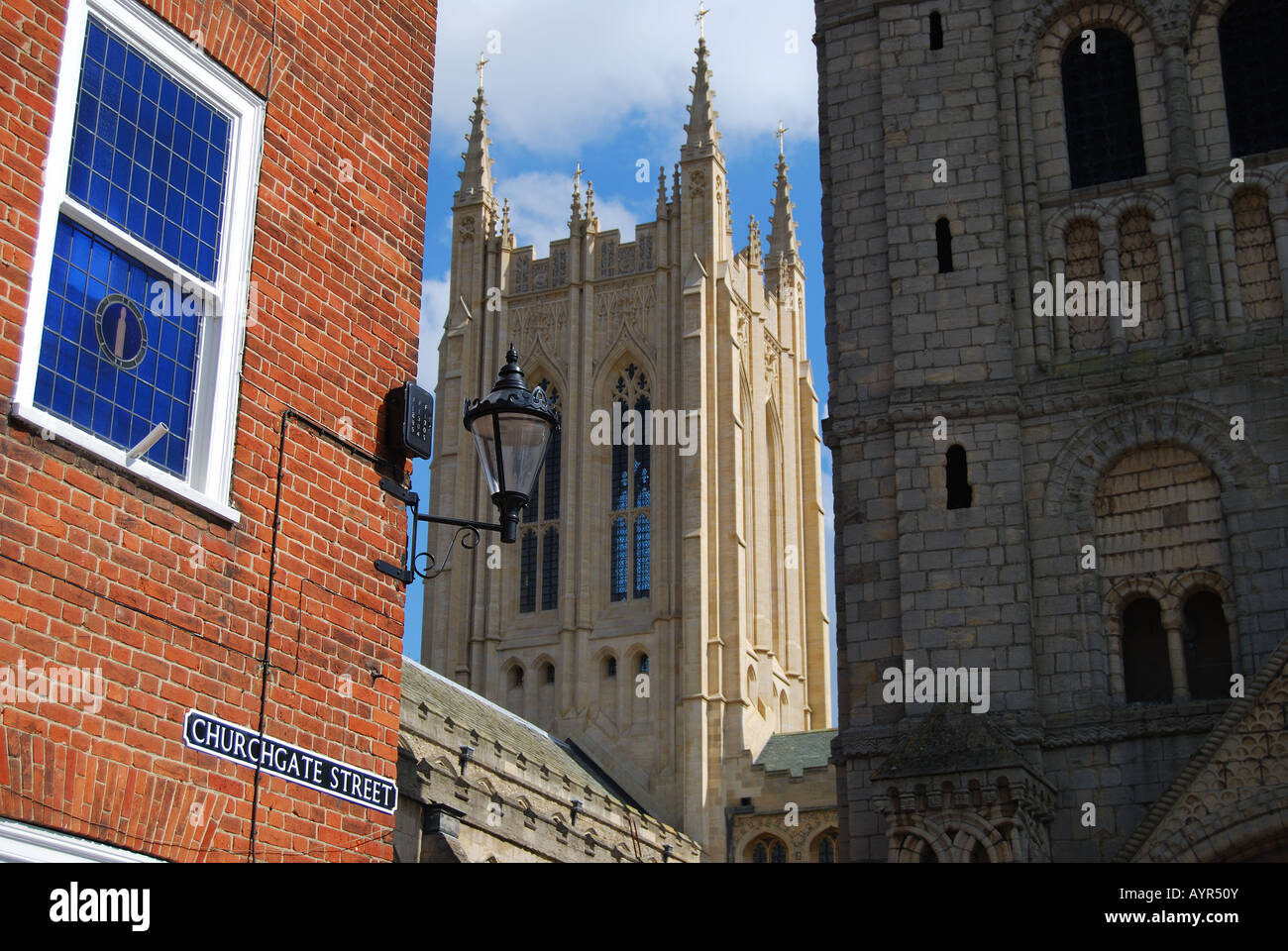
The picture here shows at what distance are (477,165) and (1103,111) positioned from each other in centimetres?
4358

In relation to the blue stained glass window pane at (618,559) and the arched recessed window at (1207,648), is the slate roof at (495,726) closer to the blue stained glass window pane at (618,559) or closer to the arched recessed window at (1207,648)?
the blue stained glass window pane at (618,559)

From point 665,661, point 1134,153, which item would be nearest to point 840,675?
point 1134,153

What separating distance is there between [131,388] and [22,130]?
4.12 feet

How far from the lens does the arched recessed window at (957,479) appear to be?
22203mm

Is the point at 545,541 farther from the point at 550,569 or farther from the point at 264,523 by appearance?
the point at 264,523

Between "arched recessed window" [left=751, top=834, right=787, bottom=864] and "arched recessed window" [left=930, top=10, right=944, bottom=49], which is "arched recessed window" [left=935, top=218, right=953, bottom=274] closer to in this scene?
"arched recessed window" [left=930, top=10, right=944, bottom=49]

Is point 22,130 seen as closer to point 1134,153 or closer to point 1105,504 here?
point 1105,504

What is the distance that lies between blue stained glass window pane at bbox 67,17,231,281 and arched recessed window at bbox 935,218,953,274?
52.2ft

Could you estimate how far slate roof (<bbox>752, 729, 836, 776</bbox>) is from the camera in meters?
54.1

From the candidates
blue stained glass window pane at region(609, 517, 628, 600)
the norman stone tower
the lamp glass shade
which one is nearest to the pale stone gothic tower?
blue stained glass window pane at region(609, 517, 628, 600)

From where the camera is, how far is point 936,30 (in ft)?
Result: 81.7

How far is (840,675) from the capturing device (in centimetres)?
2197

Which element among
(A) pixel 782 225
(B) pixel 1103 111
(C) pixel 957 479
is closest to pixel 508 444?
(C) pixel 957 479
